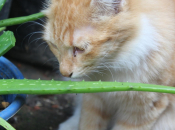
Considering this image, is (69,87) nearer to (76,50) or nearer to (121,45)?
(76,50)

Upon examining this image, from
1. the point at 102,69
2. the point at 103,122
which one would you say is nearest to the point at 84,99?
the point at 103,122

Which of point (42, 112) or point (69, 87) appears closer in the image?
point (69, 87)

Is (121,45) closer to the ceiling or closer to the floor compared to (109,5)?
closer to the floor

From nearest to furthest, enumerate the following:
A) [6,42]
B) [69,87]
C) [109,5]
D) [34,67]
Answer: [69,87] < [109,5] < [6,42] < [34,67]

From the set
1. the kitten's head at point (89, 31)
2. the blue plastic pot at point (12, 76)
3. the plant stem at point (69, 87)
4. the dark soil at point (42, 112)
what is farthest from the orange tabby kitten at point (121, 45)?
the dark soil at point (42, 112)

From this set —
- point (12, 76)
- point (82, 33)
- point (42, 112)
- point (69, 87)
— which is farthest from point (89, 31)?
point (42, 112)

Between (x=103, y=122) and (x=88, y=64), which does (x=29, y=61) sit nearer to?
(x=103, y=122)

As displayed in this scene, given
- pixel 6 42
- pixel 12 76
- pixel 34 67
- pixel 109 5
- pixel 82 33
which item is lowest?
pixel 34 67
